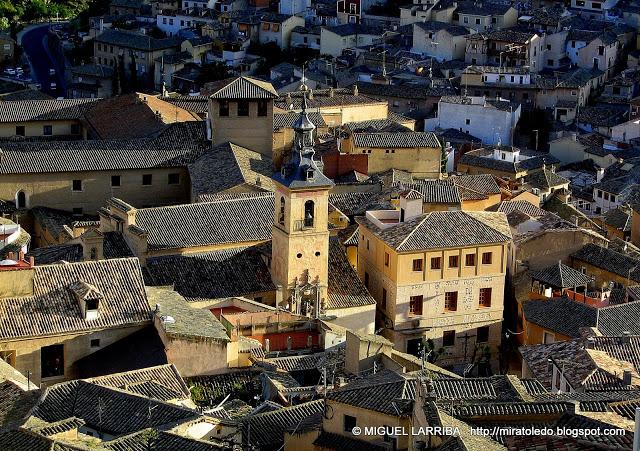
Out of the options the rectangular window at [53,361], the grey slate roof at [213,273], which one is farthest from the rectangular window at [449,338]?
the rectangular window at [53,361]

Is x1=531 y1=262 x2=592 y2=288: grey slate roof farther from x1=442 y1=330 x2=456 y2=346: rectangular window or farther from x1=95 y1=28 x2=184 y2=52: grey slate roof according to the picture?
x1=95 y1=28 x2=184 y2=52: grey slate roof

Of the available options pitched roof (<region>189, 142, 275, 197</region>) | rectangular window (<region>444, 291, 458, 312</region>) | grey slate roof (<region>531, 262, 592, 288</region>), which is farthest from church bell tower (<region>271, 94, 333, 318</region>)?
pitched roof (<region>189, 142, 275, 197</region>)

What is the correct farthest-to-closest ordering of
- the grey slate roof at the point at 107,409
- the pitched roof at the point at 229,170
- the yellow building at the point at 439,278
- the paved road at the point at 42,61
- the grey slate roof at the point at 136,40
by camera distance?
the paved road at the point at 42,61, the grey slate roof at the point at 136,40, the pitched roof at the point at 229,170, the yellow building at the point at 439,278, the grey slate roof at the point at 107,409

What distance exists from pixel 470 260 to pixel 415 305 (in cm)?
164

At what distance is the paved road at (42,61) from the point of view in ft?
261

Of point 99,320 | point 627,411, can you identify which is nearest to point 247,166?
point 99,320

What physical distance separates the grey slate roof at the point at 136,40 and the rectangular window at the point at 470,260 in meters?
41.8

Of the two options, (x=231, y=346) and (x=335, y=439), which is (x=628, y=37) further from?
(x=335, y=439)

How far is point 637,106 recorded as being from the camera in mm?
Result: 66250

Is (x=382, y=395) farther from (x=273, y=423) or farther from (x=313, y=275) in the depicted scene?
(x=313, y=275)

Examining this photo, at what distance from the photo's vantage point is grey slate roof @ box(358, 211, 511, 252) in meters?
37.9

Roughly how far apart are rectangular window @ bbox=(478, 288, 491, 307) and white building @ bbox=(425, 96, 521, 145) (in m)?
24.2

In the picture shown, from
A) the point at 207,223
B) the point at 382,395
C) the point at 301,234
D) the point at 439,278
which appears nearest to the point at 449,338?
the point at 439,278

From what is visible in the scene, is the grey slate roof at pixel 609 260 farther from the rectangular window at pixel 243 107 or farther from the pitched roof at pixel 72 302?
the pitched roof at pixel 72 302
